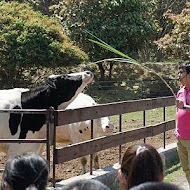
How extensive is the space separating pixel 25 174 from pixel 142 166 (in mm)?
699

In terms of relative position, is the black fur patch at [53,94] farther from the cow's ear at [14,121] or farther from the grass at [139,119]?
the grass at [139,119]

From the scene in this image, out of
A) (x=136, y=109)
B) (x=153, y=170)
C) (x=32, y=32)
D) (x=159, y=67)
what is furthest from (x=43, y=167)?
(x=159, y=67)

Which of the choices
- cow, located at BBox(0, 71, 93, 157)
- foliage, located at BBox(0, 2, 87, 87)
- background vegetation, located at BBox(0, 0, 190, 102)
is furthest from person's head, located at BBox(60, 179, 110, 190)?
foliage, located at BBox(0, 2, 87, 87)

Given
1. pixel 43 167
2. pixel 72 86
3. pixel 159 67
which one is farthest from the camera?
pixel 159 67

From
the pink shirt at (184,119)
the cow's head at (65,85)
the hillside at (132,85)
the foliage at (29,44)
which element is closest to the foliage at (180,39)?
the hillside at (132,85)

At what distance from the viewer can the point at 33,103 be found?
28.0 ft

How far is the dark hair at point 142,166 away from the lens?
10.3ft

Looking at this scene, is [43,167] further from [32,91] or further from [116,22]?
[116,22]

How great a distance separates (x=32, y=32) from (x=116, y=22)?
500 centimetres

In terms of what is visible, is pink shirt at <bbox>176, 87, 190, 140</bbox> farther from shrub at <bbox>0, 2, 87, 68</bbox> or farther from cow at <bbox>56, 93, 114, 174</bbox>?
shrub at <bbox>0, 2, 87, 68</bbox>

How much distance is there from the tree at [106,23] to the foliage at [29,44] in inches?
128

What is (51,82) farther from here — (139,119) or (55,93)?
(139,119)

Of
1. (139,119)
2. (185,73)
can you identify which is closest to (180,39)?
(139,119)

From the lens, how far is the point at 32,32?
19594 mm
